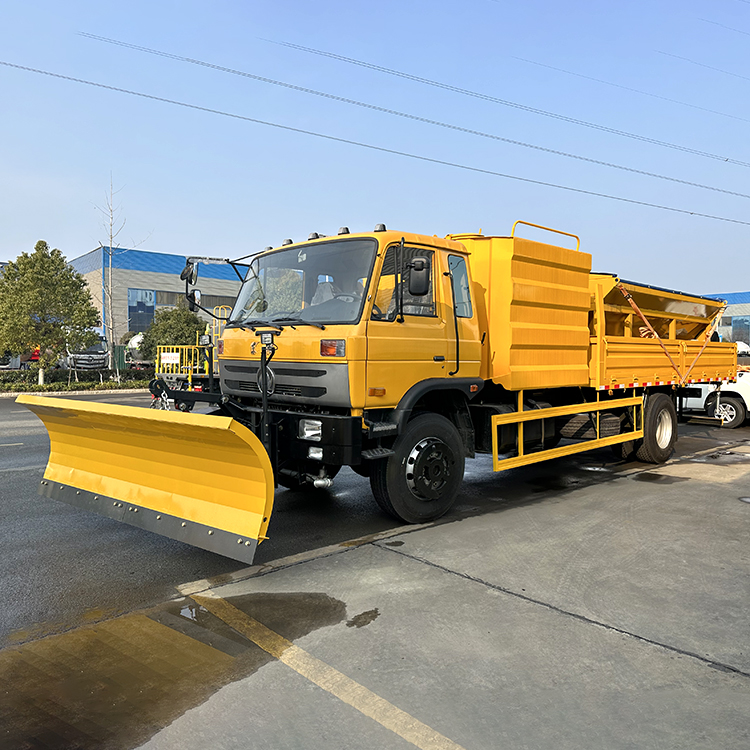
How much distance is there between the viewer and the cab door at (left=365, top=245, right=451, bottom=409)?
18.2 ft

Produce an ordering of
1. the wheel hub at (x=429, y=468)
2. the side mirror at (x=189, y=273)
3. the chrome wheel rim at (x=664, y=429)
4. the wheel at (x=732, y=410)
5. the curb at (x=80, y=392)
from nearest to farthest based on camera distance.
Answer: the wheel hub at (x=429, y=468)
the side mirror at (x=189, y=273)
the chrome wheel rim at (x=664, y=429)
the wheel at (x=732, y=410)
the curb at (x=80, y=392)

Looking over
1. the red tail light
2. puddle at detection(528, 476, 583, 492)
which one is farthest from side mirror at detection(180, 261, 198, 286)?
puddle at detection(528, 476, 583, 492)

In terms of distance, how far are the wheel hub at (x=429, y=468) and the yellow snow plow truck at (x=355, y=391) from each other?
1 cm

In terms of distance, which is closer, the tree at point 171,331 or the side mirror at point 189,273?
the side mirror at point 189,273

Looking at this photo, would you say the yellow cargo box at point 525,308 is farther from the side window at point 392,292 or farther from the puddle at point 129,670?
the puddle at point 129,670

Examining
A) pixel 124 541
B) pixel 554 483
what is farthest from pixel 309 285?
pixel 554 483

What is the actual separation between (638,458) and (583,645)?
6.68m

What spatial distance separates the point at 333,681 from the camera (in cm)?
323

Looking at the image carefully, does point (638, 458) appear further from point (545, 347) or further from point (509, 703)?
point (509, 703)

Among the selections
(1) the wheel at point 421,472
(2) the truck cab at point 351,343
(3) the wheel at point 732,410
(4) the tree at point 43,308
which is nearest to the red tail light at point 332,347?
(2) the truck cab at point 351,343

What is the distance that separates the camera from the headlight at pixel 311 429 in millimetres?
5441

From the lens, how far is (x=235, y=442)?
4.34 meters

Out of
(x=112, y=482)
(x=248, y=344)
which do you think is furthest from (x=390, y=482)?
(x=112, y=482)

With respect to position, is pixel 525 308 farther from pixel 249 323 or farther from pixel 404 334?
pixel 249 323
